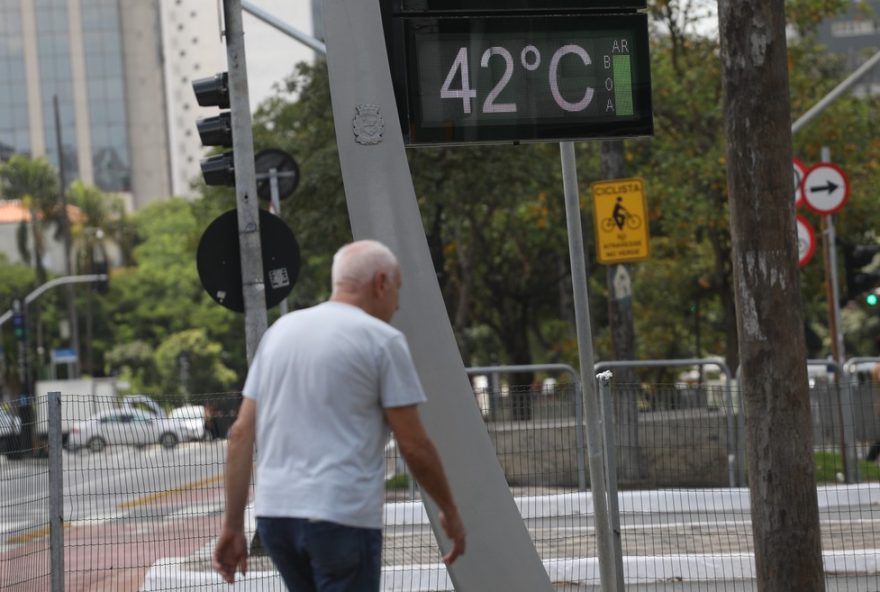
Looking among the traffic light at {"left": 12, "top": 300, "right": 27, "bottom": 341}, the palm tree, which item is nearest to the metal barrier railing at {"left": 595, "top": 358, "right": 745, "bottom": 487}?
the traffic light at {"left": 12, "top": 300, "right": 27, "bottom": 341}

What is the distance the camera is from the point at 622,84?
23.2ft

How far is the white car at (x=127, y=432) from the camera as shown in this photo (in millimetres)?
8945

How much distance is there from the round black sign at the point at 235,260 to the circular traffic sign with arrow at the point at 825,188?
7222 mm

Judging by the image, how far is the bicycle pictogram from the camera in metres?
15.3

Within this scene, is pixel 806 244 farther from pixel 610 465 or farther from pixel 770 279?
A: pixel 770 279

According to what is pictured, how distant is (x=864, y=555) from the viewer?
993 cm

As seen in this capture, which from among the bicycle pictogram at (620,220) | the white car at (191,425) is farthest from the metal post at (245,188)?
the bicycle pictogram at (620,220)

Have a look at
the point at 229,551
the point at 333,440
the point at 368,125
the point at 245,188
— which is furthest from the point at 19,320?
the point at 333,440

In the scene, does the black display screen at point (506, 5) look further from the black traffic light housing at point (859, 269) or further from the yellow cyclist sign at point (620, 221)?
the black traffic light housing at point (859, 269)

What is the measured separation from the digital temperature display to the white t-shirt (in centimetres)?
213

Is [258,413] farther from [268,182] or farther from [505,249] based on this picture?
[505,249]

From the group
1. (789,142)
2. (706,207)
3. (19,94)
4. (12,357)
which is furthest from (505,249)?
(19,94)

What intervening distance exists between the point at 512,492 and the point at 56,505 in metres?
2.71

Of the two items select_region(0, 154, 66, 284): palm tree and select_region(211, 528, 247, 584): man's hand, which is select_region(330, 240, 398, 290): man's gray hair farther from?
select_region(0, 154, 66, 284): palm tree
